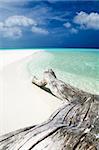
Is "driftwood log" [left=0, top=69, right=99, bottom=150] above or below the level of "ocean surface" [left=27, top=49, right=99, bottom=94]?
below

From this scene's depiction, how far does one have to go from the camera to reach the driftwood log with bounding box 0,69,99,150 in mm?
1702

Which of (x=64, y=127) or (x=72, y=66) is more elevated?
(x=72, y=66)

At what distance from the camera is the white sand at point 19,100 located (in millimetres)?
1989

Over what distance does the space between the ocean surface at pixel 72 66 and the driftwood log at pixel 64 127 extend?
0.04 meters

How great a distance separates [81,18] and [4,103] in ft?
2.34

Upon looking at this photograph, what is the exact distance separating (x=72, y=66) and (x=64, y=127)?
48 centimetres

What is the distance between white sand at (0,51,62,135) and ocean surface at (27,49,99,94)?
7cm

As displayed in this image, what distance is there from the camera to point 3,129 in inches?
77.6

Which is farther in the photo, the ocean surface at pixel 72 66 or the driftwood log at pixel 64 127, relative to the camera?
the ocean surface at pixel 72 66

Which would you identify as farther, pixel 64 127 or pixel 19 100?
pixel 19 100

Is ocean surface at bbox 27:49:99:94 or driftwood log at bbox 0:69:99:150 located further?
ocean surface at bbox 27:49:99:94

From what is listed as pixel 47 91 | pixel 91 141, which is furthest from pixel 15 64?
pixel 91 141

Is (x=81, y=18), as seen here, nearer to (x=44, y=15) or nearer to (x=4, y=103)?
(x=44, y=15)

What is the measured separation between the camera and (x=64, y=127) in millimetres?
1757
